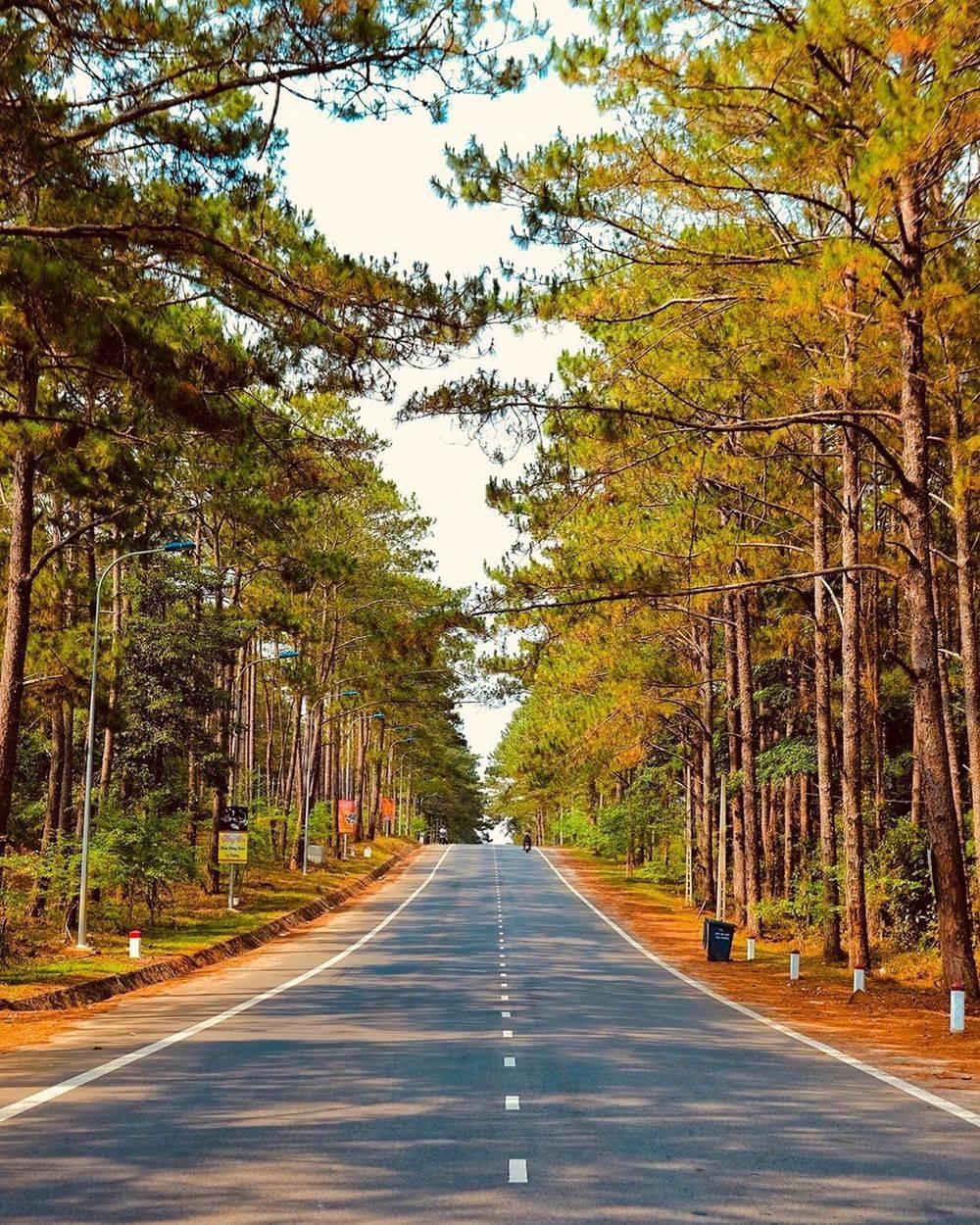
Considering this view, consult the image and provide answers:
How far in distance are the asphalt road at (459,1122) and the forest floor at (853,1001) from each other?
2.91ft

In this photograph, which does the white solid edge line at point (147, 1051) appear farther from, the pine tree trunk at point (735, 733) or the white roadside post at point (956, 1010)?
the pine tree trunk at point (735, 733)

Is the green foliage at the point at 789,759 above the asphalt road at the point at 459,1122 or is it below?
above

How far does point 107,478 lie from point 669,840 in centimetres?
6197

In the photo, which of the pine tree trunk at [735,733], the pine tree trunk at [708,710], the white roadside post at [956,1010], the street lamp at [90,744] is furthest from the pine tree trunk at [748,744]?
the white roadside post at [956,1010]

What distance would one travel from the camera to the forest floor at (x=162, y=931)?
74.4 ft

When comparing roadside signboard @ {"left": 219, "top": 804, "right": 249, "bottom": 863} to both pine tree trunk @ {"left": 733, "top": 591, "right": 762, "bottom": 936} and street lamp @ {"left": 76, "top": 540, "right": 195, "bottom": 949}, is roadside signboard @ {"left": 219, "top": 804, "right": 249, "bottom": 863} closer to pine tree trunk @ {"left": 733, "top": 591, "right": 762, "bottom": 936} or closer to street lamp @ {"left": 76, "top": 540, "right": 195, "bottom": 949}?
street lamp @ {"left": 76, "top": 540, "right": 195, "bottom": 949}

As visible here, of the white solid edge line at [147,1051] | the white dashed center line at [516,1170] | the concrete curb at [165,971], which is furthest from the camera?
the concrete curb at [165,971]

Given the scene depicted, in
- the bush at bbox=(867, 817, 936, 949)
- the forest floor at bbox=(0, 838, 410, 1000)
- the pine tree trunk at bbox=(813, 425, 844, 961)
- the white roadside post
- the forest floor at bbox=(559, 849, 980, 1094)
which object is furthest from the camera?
the bush at bbox=(867, 817, 936, 949)

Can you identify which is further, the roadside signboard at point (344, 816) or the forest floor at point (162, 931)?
the roadside signboard at point (344, 816)

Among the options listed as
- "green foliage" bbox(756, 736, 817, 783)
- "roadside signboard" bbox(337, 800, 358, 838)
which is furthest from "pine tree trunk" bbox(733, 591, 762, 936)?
"roadside signboard" bbox(337, 800, 358, 838)

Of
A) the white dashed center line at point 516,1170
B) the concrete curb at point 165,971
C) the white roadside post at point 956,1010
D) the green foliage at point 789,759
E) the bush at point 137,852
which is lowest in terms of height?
the concrete curb at point 165,971

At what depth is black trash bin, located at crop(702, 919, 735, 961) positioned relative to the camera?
95.8 ft

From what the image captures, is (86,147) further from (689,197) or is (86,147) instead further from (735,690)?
(735,690)

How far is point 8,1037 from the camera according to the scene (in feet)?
53.1
